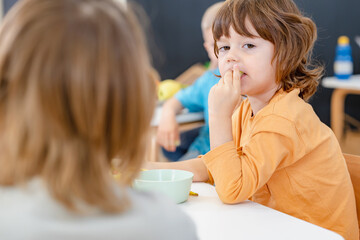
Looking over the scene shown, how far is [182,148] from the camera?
7.68 feet

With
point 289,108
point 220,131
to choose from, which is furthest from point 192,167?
point 289,108

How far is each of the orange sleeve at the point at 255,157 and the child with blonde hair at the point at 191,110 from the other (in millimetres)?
893

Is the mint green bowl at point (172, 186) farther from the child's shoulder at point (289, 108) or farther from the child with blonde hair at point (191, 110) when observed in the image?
the child with blonde hair at point (191, 110)

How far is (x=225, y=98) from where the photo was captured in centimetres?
102

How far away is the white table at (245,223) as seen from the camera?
0.76m

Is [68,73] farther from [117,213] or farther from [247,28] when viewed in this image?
[247,28]

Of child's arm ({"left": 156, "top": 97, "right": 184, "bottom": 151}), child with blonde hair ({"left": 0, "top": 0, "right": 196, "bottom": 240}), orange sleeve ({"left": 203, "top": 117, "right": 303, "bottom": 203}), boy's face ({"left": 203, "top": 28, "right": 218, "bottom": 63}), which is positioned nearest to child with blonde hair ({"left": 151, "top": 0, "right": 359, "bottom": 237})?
orange sleeve ({"left": 203, "top": 117, "right": 303, "bottom": 203})

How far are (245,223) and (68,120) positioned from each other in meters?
0.46

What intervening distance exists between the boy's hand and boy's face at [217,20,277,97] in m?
0.08

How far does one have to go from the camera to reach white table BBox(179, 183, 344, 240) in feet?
2.50

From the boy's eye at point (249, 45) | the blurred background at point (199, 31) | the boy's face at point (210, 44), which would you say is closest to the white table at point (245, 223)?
the boy's eye at point (249, 45)

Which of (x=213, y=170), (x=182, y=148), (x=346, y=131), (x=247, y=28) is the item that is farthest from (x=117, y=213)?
(x=346, y=131)

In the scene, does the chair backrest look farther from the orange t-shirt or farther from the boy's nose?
the boy's nose

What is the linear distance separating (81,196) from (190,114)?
67.2 inches
